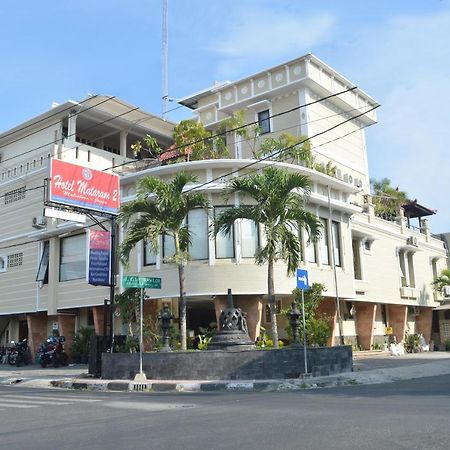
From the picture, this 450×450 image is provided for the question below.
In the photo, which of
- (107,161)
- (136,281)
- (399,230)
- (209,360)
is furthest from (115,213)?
(399,230)

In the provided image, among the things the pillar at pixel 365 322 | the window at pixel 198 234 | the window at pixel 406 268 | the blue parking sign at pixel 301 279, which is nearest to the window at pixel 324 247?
the pillar at pixel 365 322

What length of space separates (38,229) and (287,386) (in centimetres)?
1894

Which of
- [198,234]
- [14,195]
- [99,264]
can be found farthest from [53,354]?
[14,195]

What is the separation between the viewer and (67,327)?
28562 millimetres

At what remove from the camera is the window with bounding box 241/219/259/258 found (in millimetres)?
22578

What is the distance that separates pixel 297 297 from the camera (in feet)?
74.0

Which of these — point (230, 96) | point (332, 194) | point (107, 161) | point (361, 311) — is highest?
point (230, 96)

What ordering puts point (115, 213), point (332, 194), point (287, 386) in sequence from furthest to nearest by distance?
point (332, 194), point (115, 213), point (287, 386)

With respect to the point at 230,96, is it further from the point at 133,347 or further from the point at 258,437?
the point at 258,437

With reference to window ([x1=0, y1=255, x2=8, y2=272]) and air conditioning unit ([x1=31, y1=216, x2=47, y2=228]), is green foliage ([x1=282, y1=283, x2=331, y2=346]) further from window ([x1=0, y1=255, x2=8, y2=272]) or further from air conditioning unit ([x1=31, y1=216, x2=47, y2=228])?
window ([x1=0, y1=255, x2=8, y2=272])

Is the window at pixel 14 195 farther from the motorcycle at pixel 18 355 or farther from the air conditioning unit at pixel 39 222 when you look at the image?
the motorcycle at pixel 18 355

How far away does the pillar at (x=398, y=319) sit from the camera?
107ft

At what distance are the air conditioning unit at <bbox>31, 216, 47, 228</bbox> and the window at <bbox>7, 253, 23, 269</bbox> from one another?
2.39 metres

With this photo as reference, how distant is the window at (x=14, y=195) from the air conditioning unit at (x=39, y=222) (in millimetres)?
2276
